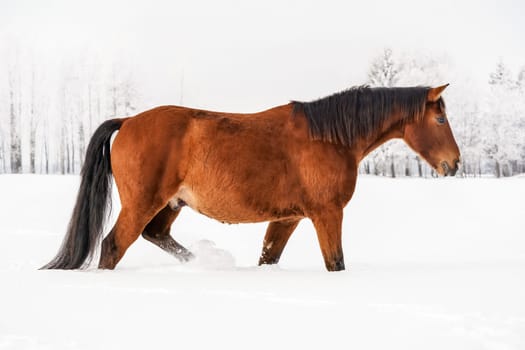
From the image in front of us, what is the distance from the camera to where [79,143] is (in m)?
13.5

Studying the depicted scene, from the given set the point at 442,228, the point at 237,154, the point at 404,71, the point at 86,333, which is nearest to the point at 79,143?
the point at 404,71

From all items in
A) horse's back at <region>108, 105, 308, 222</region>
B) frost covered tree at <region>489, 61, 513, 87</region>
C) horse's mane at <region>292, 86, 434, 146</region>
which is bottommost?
horse's back at <region>108, 105, 308, 222</region>

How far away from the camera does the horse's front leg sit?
2971 millimetres

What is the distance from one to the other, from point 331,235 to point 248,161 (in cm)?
73

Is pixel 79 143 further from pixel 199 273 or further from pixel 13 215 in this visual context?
pixel 199 273

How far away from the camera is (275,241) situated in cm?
348

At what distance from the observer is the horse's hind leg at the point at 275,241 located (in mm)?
3457

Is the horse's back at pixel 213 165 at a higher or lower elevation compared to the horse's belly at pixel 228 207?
higher

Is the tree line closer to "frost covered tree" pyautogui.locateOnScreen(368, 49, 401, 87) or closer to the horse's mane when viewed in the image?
"frost covered tree" pyautogui.locateOnScreen(368, 49, 401, 87)

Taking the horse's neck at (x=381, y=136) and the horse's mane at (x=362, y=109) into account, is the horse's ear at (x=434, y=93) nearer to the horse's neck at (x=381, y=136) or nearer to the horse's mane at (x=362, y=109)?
the horse's mane at (x=362, y=109)

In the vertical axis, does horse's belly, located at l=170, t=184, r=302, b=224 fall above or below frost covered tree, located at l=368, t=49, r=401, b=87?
below

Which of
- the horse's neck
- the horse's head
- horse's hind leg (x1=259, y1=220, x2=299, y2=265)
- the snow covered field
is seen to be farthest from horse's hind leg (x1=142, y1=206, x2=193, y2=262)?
the horse's head

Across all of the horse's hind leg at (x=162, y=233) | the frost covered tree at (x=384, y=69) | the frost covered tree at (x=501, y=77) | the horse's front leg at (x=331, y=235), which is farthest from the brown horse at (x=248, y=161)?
the frost covered tree at (x=501, y=77)

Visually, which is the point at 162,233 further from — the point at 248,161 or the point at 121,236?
the point at 248,161
